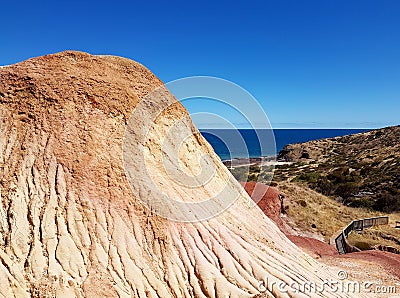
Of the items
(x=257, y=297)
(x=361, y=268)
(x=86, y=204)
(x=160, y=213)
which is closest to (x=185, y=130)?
(x=160, y=213)

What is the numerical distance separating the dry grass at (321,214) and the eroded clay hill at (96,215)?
1684 cm

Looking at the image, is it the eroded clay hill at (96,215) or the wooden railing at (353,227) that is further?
the wooden railing at (353,227)

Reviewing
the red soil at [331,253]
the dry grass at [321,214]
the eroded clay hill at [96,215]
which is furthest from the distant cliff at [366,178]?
the eroded clay hill at [96,215]

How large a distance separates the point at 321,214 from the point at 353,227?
3.22 meters

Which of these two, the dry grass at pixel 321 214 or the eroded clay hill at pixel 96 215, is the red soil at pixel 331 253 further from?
the eroded clay hill at pixel 96 215

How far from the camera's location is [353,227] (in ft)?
94.3

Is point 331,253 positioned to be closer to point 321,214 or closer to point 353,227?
point 353,227

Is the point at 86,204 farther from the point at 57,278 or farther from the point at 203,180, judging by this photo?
the point at 203,180

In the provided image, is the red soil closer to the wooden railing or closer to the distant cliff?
the wooden railing

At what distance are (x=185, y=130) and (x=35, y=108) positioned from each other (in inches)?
198

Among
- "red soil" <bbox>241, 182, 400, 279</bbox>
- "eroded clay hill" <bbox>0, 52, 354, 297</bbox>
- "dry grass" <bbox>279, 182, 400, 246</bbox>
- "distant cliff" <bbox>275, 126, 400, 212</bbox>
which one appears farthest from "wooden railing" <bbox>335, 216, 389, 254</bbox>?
"eroded clay hill" <bbox>0, 52, 354, 297</bbox>

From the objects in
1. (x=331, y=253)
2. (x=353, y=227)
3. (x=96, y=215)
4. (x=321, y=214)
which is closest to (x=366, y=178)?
(x=321, y=214)

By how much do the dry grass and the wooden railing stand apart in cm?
53

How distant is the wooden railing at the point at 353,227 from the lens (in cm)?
2302
